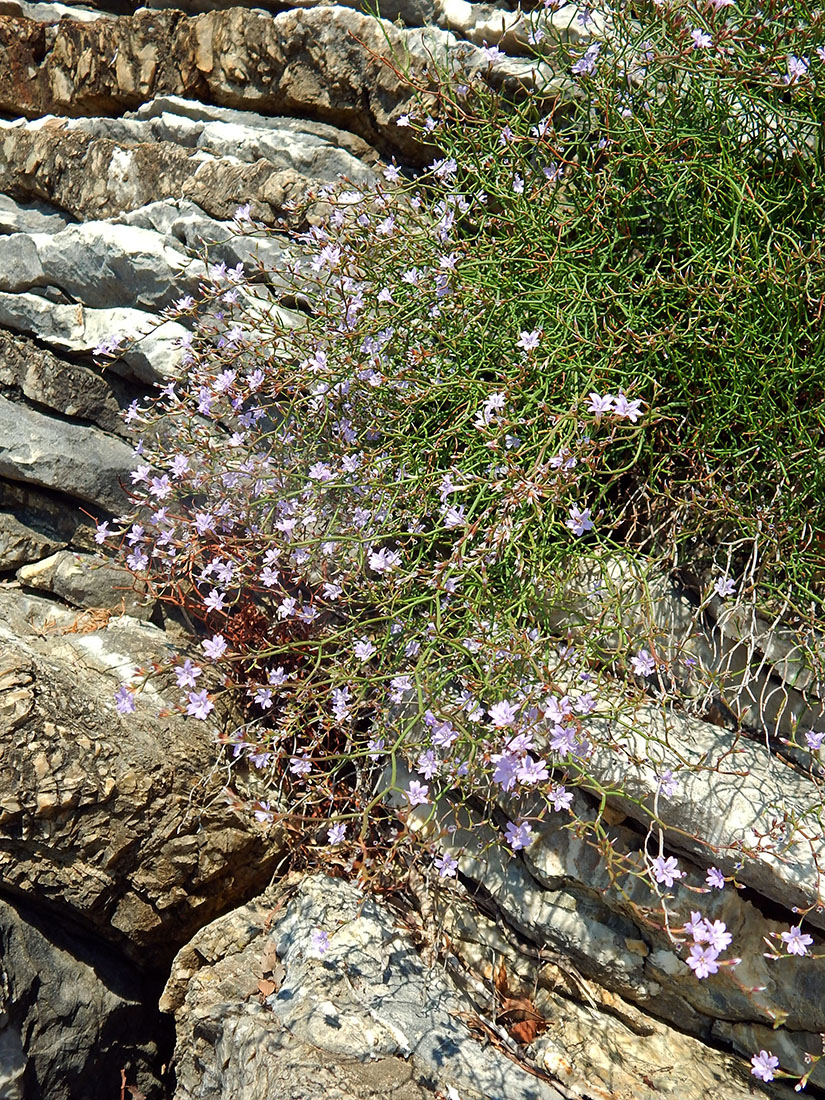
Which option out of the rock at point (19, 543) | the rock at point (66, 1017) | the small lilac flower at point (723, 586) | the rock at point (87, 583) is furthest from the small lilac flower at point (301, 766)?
the rock at point (19, 543)

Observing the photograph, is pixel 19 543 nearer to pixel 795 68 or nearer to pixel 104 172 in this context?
pixel 104 172

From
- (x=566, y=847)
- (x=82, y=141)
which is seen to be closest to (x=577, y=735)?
(x=566, y=847)

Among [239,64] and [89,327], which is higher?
[239,64]

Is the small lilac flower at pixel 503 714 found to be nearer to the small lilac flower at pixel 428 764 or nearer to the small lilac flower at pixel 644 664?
the small lilac flower at pixel 428 764

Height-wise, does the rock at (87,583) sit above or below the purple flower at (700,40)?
below

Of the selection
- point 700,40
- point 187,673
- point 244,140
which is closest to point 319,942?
point 187,673
